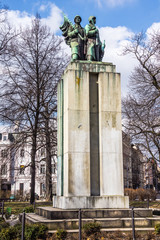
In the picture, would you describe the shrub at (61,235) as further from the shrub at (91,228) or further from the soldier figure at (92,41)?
the soldier figure at (92,41)

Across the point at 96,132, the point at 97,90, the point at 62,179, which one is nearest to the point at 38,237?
the point at 62,179

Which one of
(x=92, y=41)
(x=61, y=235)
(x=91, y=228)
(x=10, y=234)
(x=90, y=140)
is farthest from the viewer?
(x=92, y=41)

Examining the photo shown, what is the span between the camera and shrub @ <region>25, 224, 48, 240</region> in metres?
8.66

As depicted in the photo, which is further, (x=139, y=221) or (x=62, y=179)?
(x=62, y=179)

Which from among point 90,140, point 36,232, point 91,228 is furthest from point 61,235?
point 90,140

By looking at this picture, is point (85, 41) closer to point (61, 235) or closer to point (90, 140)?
point (90, 140)

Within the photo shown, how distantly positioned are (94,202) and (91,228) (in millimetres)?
2272

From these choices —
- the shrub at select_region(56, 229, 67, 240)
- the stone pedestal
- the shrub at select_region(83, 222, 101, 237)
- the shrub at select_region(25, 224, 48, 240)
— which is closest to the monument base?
the stone pedestal

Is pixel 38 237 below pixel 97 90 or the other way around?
below

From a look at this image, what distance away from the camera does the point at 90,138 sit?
12312mm

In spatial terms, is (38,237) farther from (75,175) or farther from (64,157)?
(64,157)

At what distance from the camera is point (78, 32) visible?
45.6 feet

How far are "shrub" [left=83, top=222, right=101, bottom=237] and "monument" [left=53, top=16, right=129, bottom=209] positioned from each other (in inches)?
80.4

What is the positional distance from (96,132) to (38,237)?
4997mm
